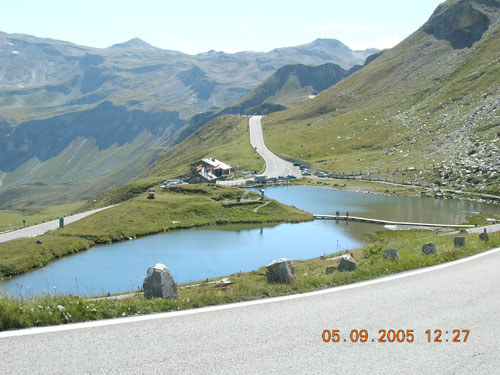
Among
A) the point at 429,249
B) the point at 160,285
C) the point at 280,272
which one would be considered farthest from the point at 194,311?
the point at 429,249

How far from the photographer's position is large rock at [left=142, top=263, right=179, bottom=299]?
14.1 meters

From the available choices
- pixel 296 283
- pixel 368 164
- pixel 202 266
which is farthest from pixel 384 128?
pixel 296 283

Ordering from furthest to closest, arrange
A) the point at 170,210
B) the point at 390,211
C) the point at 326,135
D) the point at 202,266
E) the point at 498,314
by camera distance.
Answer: the point at 326,135
the point at 390,211
the point at 170,210
the point at 202,266
the point at 498,314

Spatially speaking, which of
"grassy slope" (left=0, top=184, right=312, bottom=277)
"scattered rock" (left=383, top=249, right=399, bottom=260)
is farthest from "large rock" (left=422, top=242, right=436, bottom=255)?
"grassy slope" (left=0, top=184, right=312, bottom=277)

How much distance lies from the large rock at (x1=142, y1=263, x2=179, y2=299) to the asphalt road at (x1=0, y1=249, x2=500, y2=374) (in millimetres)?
3250

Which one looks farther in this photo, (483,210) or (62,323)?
(483,210)

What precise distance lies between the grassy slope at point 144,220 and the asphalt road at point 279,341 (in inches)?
1731

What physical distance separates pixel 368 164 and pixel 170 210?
7910 centimetres

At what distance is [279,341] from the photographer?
944 cm

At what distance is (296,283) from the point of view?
46.7ft

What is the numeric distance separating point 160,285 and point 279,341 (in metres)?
5.90

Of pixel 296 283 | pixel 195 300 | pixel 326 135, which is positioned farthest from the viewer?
pixel 326 135

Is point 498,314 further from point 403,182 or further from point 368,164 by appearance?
point 368,164

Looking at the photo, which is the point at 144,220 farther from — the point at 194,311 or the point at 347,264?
the point at 194,311
